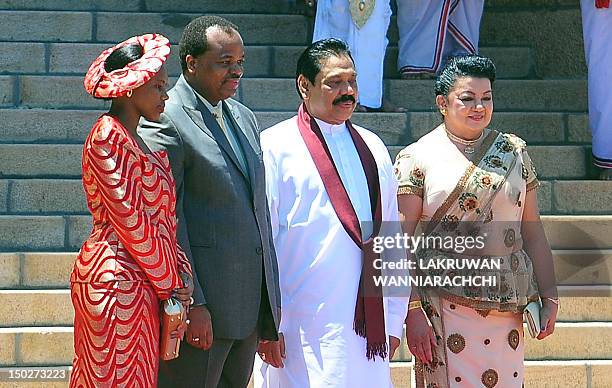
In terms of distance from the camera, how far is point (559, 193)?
6.97 metres

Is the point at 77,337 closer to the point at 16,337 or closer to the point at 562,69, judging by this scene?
the point at 16,337

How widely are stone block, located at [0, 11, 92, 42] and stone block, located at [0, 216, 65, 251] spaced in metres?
2.02

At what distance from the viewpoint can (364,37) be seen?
734 cm

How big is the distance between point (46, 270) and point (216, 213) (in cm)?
224

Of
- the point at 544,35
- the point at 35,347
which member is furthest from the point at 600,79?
the point at 35,347

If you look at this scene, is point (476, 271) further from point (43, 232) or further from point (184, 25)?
point (184, 25)

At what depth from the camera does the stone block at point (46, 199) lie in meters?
6.47

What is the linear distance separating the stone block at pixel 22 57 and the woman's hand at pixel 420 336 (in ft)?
12.4

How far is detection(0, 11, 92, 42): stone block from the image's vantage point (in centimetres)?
791

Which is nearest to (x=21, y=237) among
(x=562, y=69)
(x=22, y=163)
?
(x=22, y=163)

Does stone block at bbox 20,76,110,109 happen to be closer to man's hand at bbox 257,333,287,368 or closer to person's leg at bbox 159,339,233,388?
man's hand at bbox 257,333,287,368

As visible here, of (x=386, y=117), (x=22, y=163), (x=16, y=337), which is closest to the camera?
(x=16, y=337)

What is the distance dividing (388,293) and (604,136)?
321 centimetres

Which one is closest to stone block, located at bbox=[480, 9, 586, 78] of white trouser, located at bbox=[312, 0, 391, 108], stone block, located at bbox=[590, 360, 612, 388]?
white trouser, located at bbox=[312, 0, 391, 108]
